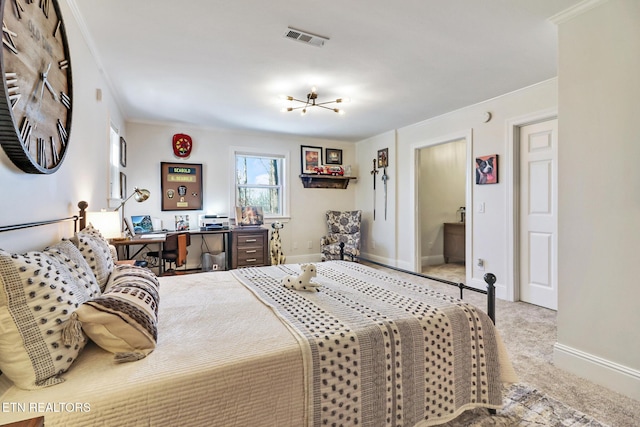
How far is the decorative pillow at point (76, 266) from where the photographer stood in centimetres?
125

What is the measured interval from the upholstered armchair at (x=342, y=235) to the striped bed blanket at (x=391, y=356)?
3521 mm

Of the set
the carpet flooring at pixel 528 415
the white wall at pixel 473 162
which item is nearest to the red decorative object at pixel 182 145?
the white wall at pixel 473 162

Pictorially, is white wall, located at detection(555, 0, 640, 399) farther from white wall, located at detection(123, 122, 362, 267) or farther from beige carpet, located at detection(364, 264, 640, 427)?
white wall, located at detection(123, 122, 362, 267)

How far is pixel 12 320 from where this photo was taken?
0.88 m

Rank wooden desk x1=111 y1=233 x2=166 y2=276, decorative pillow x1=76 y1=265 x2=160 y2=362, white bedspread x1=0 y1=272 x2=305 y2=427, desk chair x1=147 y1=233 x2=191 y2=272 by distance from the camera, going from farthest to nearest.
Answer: desk chair x1=147 y1=233 x2=191 y2=272, wooden desk x1=111 y1=233 x2=166 y2=276, decorative pillow x1=76 y1=265 x2=160 y2=362, white bedspread x1=0 y1=272 x2=305 y2=427

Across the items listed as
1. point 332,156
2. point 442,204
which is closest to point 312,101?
point 332,156

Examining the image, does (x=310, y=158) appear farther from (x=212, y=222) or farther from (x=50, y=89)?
(x=50, y=89)

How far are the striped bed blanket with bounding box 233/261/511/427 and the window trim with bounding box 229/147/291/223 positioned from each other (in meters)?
3.79

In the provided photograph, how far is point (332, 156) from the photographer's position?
20.1ft

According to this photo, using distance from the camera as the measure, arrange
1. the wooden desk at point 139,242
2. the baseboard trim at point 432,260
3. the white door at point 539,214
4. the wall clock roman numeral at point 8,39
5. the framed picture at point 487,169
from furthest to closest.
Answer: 1. the baseboard trim at point 432,260
2. the framed picture at point 487,169
3. the white door at point 539,214
4. the wooden desk at point 139,242
5. the wall clock roman numeral at point 8,39

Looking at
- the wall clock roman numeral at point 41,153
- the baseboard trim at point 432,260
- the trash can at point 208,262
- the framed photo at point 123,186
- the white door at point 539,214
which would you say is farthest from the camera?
the baseboard trim at point 432,260

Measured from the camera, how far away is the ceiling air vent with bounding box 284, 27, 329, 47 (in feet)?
7.43

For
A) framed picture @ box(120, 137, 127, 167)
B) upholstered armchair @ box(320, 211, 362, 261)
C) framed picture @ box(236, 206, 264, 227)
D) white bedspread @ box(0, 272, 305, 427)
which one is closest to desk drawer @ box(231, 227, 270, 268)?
framed picture @ box(236, 206, 264, 227)

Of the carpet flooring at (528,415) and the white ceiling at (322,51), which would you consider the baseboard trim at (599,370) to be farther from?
the white ceiling at (322,51)
